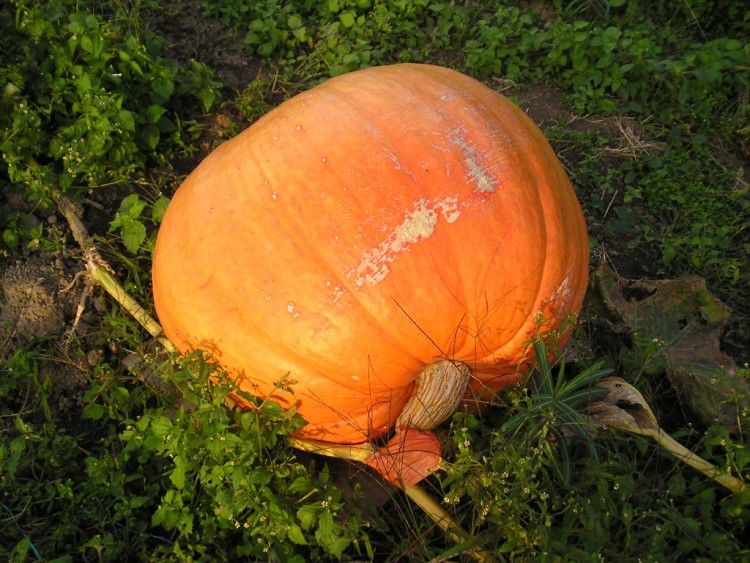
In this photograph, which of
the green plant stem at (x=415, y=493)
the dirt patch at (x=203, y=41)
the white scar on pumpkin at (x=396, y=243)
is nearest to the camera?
the white scar on pumpkin at (x=396, y=243)

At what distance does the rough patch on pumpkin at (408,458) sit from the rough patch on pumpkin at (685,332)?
97 centimetres

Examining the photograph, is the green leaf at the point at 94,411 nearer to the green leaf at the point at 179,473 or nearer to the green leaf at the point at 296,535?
the green leaf at the point at 179,473

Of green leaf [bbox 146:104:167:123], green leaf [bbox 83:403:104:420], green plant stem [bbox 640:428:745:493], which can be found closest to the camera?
green plant stem [bbox 640:428:745:493]

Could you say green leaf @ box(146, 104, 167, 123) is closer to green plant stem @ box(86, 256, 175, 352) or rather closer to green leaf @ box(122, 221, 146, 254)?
green leaf @ box(122, 221, 146, 254)

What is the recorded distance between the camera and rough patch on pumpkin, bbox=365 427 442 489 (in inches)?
84.0

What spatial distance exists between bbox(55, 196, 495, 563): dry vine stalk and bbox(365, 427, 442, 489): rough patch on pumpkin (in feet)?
0.08

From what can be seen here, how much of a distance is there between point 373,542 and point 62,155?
A: 80.6 inches

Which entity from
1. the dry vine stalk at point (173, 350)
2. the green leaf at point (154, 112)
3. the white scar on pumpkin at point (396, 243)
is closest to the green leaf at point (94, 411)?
the dry vine stalk at point (173, 350)

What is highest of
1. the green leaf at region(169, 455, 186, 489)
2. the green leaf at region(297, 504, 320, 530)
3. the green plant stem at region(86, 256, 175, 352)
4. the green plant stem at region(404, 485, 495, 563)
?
the green plant stem at region(86, 256, 175, 352)

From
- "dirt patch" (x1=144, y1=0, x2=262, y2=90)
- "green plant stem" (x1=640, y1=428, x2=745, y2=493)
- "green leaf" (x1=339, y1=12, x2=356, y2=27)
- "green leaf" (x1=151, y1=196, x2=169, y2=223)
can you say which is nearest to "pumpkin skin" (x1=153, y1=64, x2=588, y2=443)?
"green plant stem" (x1=640, y1=428, x2=745, y2=493)

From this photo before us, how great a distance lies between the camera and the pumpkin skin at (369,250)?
6.51 feet

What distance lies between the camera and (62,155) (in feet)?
9.50

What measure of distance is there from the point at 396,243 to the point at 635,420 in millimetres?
1114

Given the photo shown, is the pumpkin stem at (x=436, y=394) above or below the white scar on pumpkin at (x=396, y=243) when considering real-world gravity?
below
